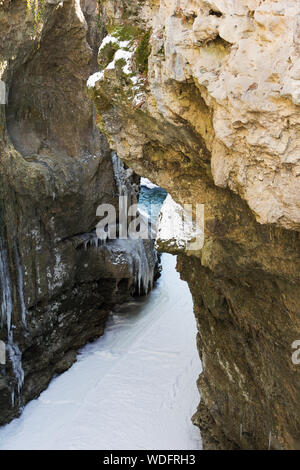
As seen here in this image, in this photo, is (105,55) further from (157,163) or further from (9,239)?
(9,239)

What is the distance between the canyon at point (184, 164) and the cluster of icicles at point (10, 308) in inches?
1.2

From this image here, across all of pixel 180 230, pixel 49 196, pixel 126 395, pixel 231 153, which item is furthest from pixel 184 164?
pixel 126 395

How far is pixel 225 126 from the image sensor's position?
2785mm

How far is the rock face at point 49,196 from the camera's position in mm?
7266

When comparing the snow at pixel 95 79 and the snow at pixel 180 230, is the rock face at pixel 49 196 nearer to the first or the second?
the snow at pixel 95 79

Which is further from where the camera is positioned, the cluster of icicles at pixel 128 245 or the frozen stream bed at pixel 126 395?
the cluster of icicles at pixel 128 245

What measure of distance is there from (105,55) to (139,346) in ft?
22.1

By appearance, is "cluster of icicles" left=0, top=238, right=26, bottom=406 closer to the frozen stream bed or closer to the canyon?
the canyon

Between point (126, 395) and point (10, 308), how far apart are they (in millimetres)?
2633

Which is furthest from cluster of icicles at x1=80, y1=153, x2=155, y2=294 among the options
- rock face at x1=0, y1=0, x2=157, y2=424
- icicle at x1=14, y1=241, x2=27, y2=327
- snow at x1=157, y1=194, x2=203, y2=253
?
snow at x1=157, y1=194, x2=203, y2=253

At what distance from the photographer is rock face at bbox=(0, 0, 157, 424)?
7.27 m

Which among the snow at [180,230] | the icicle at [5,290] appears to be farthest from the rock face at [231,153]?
the icicle at [5,290]

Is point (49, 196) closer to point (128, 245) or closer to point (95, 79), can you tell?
point (128, 245)
